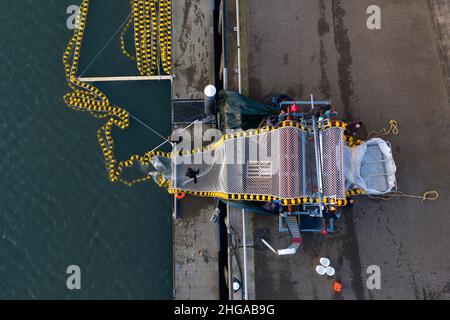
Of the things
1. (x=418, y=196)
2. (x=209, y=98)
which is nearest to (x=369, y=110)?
(x=418, y=196)

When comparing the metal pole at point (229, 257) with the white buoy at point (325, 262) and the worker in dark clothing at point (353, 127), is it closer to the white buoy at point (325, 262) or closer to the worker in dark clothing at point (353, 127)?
the white buoy at point (325, 262)

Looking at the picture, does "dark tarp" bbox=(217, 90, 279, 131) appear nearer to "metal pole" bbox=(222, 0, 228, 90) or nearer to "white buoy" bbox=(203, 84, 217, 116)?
"white buoy" bbox=(203, 84, 217, 116)

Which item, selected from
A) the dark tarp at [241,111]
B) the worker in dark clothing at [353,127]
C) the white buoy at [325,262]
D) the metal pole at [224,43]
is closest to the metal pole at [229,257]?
the white buoy at [325,262]

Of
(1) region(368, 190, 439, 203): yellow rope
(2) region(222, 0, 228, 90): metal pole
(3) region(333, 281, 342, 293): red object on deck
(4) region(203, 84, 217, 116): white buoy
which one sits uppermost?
(2) region(222, 0, 228, 90): metal pole

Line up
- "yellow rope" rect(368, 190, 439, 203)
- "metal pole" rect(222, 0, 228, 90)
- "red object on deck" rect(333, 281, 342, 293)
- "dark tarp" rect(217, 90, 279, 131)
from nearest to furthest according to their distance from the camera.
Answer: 1. "red object on deck" rect(333, 281, 342, 293)
2. "yellow rope" rect(368, 190, 439, 203)
3. "dark tarp" rect(217, 90, 279, 131)
4. "metal pole" rect(222, 0, 228, 90)

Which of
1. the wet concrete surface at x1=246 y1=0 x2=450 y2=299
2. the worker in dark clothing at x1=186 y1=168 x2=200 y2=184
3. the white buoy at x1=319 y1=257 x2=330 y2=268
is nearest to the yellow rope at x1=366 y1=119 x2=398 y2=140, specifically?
the wet concrete surface at x1=246 y1=0 x2=450 y2=299
